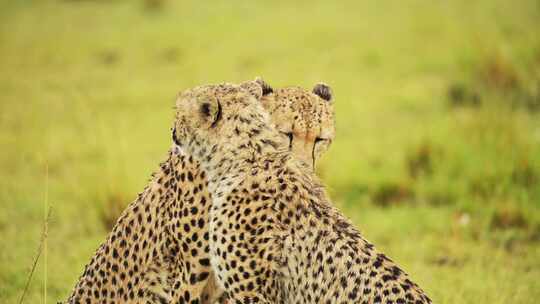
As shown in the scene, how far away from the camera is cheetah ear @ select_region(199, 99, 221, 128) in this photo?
300cm

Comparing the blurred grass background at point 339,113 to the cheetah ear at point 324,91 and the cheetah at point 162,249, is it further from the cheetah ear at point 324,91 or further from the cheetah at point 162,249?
the cheetah ear at point 324,91

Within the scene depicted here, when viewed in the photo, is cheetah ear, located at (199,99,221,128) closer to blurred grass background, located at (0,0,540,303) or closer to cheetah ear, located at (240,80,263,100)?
cheetah ear, located at (240,80,263,100)

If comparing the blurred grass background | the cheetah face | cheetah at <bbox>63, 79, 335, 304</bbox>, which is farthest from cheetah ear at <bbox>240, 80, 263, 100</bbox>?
the blurred grass background

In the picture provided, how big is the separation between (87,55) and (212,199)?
582 cm

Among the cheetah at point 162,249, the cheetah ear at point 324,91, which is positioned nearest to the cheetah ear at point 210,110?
the cheetah at point 162,249

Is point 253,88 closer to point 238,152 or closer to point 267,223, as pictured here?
point 238,152

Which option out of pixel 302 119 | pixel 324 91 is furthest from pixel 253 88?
pixel 324 91

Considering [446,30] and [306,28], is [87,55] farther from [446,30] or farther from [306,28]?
[446,30]

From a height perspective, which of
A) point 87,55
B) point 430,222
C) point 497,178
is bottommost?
point 430,222

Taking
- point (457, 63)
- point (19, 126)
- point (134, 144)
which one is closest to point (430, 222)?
point (134, 144)

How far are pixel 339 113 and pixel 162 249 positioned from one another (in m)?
4.03

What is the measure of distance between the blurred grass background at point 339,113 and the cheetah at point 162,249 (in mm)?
745

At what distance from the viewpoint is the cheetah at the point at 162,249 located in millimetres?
2973

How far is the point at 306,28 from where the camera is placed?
914 cm
